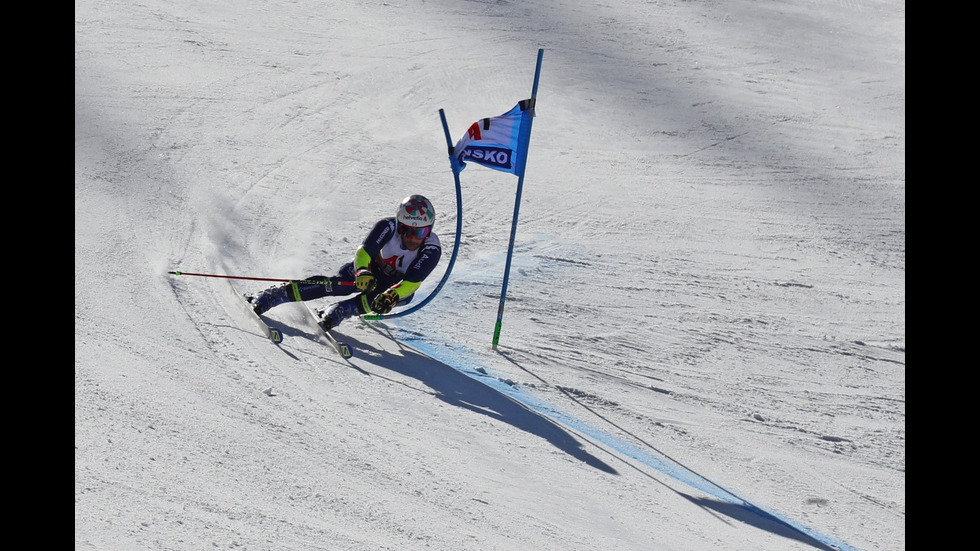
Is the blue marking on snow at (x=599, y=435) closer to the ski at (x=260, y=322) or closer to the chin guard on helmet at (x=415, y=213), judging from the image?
the chin guard on helmet at (x=415, y=213)

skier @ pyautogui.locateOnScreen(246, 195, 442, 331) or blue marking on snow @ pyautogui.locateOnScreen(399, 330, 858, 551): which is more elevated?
skier @ pyautogui.locateOnScreen(246, 195, 442, 331)

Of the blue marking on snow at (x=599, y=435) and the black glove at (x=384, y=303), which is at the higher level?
the black glove at (x=384, y=303)

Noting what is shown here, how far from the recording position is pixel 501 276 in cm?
1102

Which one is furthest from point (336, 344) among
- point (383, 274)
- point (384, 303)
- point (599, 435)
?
point (599, 435)

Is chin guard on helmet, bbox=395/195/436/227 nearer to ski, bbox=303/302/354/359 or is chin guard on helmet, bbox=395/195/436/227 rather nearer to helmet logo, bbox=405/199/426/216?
helmet logo, bbox=405/199/426/216

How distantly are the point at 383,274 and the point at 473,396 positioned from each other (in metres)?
1.79

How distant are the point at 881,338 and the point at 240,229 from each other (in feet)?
23.8

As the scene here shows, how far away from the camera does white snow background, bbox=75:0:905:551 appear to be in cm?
682

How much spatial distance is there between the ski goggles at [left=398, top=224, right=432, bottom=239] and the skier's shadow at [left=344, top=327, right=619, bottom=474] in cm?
107

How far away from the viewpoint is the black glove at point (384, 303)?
358 inches

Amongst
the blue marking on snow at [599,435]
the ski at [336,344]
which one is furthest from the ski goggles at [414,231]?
the ski at [336,344]

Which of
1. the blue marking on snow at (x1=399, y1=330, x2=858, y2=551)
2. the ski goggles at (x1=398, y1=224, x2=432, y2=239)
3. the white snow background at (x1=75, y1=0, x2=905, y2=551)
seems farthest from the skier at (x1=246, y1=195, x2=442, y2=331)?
the blue marking on snow at (x1=399, y1=330, x2=858, y2=551)

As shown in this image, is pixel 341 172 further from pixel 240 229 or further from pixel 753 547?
pixel 753 547

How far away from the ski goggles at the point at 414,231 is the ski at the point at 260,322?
5.01ft
